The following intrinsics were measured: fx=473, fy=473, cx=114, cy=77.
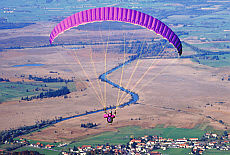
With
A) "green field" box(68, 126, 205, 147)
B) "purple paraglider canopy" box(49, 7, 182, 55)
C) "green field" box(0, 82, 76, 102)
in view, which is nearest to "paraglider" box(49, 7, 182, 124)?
"purple paraglider canopy" box(49, 7, 182, 55)

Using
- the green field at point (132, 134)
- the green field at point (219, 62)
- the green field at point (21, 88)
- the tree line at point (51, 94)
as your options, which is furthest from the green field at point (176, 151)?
the green field at point (219, 62)

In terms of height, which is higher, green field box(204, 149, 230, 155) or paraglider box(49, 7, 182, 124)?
paraglider box(49, 7, 182, 124)

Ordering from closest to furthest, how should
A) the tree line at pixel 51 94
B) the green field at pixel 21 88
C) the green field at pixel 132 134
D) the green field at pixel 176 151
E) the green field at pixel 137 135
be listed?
the green field at pixel 176 151 < the green field at pixel 137 135 < the green field at pixel 132 134 < the tree line at pixel 51 94 < the green field at pixel 21 88

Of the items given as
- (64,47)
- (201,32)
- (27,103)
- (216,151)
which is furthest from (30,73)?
(201,32)

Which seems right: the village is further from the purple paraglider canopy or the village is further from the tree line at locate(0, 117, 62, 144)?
the purple paraglider canopy

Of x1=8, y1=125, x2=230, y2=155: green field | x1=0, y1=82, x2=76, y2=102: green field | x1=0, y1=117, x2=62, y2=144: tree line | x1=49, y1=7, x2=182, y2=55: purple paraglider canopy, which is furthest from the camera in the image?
x1=0, y1=82, x2=76, y2=102: green field

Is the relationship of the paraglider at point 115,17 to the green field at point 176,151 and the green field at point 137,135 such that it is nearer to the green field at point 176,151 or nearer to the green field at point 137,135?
the green field at point 176,151
